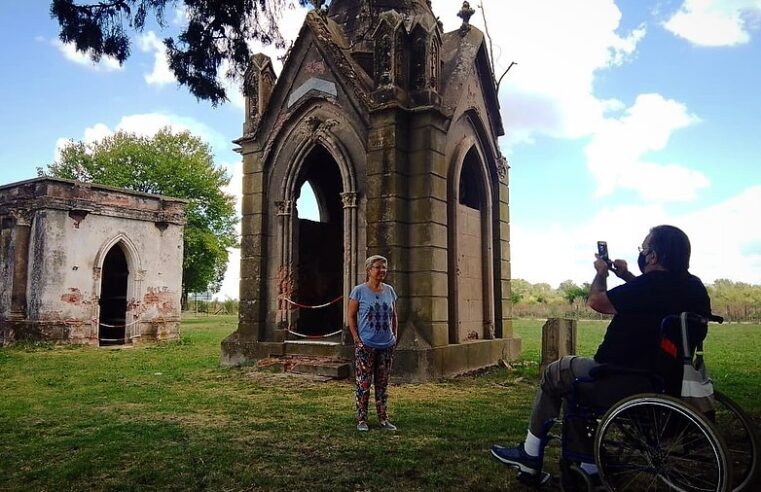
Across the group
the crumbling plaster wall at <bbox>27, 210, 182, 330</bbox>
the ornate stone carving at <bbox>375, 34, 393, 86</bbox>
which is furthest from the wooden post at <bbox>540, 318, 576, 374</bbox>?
the crumbling plaster wall at <bbox>27, 210, 182, 330</bbox>

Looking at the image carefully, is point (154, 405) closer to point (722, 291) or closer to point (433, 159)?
point (433, 159)

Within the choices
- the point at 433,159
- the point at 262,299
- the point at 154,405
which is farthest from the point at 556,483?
the point at 262,299

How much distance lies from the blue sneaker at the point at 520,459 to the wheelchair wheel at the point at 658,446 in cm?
57

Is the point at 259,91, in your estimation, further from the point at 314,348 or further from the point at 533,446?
the point at 533,446

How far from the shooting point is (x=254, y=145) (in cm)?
1153

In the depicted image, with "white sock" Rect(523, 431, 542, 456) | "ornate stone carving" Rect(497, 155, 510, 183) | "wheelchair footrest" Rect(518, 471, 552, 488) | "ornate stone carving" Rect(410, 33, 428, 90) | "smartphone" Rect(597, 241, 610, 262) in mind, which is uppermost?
"ornate stone carving" Rect(410, 33, 428, 90)

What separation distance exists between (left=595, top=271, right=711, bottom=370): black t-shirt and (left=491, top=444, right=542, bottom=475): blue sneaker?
86cm

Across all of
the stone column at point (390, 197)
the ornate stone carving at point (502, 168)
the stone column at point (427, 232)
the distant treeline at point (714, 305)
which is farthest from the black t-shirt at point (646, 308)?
the distant treeline at point (714, 305)

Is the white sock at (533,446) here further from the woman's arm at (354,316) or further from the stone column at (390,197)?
the stone column at (390,197)

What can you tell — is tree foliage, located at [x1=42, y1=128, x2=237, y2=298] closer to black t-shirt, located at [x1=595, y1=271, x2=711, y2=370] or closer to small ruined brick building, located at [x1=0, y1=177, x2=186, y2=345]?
small ruined brick building, located at [x1=0, y1=177, x2=186, y2=345]

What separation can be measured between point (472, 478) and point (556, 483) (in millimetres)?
589

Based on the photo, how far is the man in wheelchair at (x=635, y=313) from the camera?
3.47 meters

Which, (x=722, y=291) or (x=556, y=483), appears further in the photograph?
(x=722, y=291)

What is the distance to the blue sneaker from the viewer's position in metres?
3.88
